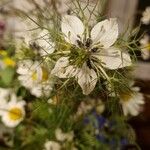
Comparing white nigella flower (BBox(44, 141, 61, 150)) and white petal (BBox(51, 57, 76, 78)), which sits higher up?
white petal (BBox(51, 57, 76, 78))

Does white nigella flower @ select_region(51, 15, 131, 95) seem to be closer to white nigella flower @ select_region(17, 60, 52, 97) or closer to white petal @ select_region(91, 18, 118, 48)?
white petal @ select_region(91, 18, 118, 48)

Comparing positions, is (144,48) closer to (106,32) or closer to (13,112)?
(106,32)

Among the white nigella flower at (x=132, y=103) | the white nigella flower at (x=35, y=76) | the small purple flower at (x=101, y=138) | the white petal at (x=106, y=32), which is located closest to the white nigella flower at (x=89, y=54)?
the white petal at (x=106, y=32)

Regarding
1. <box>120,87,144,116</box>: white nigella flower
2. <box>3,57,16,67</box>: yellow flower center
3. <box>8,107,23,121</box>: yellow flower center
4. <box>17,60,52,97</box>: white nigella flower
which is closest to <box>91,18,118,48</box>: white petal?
<box>17,60,52,97</box>: white nigella flower

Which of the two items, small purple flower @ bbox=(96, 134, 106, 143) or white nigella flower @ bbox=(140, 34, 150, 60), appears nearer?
white nigella flower @ bbox=(140, 34, 150, 60)

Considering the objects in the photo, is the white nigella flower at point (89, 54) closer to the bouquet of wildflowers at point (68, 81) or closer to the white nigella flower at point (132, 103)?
the bouquet of wildflowers at point (68, 81)

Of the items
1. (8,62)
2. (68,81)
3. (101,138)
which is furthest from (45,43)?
(8,62)

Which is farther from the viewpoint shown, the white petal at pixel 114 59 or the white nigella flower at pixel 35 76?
the white nigella flower at pixel 35 76
